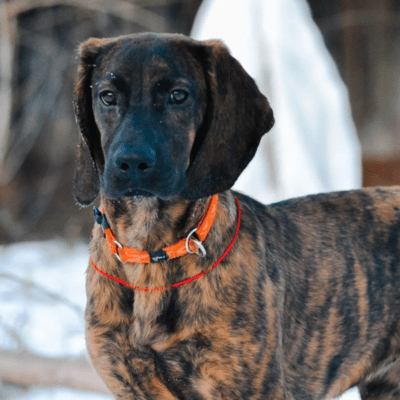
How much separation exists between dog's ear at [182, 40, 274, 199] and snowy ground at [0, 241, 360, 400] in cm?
203

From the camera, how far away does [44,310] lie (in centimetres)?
527

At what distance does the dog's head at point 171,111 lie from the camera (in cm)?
231

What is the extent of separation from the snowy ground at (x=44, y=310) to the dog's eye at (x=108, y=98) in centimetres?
212

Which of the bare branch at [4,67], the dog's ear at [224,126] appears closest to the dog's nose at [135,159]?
the dog's ear at [224,126]

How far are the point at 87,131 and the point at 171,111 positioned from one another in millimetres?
392

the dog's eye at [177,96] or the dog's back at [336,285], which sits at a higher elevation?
the dog's eye at [177,96]

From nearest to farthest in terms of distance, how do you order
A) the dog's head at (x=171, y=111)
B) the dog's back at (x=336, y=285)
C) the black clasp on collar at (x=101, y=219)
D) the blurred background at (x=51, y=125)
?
the dog's head at (x=171, y=111)
the black clasp on collar at (x=101, y=219)
the dog's back at (x=336, y=285)
the blurred background at (x=51, y=125)

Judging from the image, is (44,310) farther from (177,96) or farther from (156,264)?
(177,96)

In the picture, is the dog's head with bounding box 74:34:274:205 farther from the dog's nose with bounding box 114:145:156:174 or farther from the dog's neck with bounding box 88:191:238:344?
the dog's neck with bounding box 88:191:238:344

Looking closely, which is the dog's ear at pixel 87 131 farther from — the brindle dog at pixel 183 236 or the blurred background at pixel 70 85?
the blurred background at pixel 70 85

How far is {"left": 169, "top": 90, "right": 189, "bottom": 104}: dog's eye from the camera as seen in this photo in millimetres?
2430

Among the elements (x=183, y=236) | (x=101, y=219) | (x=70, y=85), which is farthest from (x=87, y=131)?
(x=70, y=85)

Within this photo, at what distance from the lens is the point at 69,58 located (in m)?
7.38

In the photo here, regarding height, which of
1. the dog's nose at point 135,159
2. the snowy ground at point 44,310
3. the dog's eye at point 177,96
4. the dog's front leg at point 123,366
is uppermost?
the dog's eye at point 177,96
